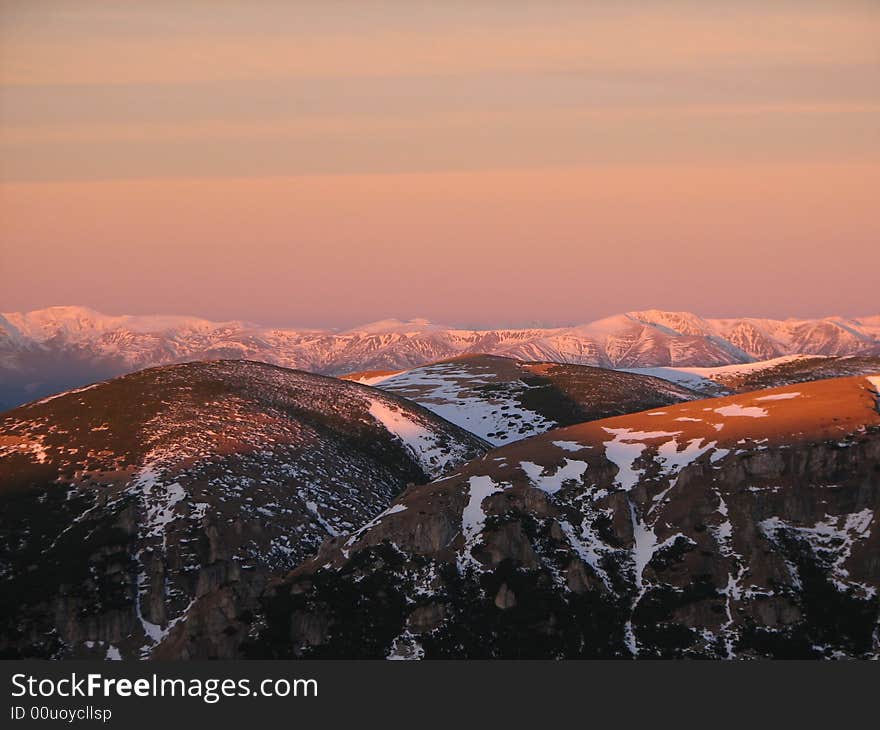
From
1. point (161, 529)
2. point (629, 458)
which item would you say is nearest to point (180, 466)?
point (161, 529)

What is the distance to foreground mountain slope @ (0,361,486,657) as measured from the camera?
483 ft

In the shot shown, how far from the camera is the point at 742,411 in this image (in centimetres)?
17138

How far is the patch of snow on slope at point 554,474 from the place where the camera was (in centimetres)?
15512

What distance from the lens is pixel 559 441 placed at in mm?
171000

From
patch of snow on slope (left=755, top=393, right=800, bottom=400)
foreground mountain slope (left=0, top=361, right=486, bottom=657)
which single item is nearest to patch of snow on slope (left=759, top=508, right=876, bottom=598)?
patch of snow on slope (left=755, top=393, right=800, bottom=400)

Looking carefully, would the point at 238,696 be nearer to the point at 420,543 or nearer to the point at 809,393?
the point at 420,543

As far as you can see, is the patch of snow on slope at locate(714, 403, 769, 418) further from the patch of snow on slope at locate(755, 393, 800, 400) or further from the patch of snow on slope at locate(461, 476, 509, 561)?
the patch of snow on slope at locate(461, 476, 509, 561)

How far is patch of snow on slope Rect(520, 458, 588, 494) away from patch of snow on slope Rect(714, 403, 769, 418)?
74.1 ft

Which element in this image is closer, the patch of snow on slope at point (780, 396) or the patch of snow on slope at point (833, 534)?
the patch of snow on slope at point (833, 534)

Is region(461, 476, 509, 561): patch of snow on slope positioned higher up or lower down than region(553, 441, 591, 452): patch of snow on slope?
lower down

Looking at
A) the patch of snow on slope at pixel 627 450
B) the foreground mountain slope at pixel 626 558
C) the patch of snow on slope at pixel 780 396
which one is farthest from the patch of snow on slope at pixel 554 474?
the patch of snow on slope at pixel 780 396

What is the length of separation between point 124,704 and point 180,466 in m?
84.1

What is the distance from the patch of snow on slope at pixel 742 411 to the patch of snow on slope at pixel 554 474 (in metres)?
22.6

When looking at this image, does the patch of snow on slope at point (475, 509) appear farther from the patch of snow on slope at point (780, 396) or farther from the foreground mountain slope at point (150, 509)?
the patch of snow on slope at point (780, 396)
